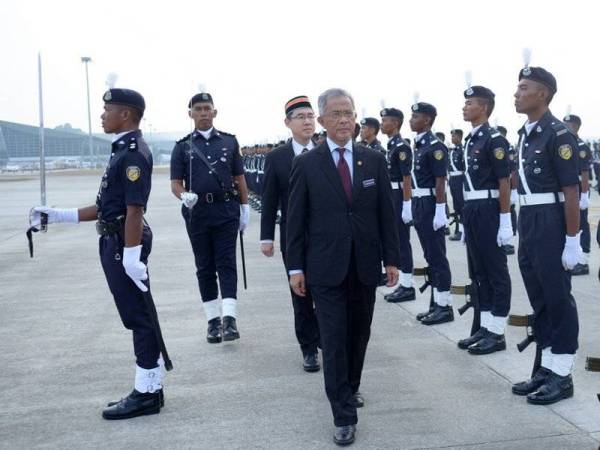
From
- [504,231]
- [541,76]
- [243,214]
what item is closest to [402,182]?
[243,214]

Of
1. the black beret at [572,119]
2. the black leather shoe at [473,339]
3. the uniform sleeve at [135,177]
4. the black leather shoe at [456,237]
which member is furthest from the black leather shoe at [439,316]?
the black leather shoe at [456,237]

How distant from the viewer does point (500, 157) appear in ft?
19.4

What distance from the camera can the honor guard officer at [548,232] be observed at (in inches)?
186

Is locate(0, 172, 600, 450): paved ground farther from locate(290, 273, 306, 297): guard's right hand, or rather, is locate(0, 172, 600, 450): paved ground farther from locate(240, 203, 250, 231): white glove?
locate(240, 203, 250, 231): white glove

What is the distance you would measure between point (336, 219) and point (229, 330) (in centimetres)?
269

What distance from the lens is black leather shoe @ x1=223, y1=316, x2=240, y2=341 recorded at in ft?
21.4

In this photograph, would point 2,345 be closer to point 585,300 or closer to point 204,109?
point 204,109

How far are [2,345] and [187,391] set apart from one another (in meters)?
2.33

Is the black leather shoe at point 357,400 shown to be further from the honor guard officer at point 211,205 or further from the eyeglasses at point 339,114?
the honor guard officer at point 211,205

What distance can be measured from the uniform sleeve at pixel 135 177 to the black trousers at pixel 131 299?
1.02 ft

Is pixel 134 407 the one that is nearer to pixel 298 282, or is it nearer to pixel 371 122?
pixel 298 282

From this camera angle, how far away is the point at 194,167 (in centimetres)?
671

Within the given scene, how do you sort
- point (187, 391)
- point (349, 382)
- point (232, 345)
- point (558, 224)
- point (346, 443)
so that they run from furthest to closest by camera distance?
point (232, 345) → point (187, 391) → point (558, 224) → point (349, 382) → point (346, 443)

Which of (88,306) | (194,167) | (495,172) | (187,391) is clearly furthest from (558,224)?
(88,306)
